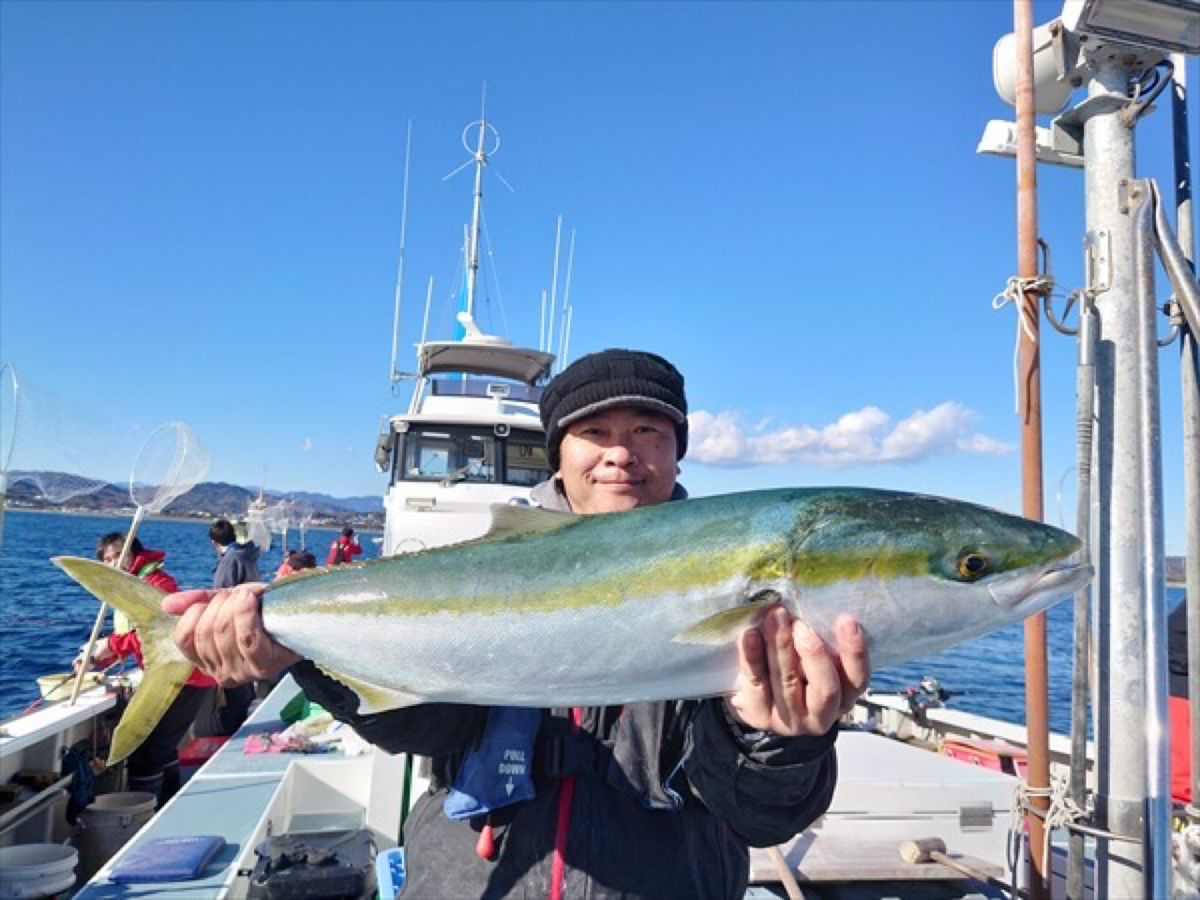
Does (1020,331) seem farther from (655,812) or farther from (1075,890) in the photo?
(655,812)

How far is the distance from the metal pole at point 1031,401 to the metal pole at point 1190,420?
2.00ft

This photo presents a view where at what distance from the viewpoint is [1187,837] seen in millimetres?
3912

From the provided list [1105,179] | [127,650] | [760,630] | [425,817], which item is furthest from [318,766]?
[1105,179]

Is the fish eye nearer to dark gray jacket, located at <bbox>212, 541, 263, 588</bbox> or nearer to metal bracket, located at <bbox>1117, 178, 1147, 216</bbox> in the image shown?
metal bracket, located at <bbox>1117, 178, 1147, 216</bbox>

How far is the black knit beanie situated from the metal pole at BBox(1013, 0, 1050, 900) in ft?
6.85

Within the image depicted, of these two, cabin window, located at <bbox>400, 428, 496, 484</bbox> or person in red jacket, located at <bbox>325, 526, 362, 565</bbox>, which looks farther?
person in red jacket, located at <bbox>325, 526, 362, 565</bbox>

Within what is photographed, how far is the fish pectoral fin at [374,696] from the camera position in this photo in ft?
8.58

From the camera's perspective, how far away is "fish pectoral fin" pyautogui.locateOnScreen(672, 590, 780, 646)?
233 centimetres

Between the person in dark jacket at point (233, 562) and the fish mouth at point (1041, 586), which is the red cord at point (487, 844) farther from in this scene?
the person in dark jacket at point (233, 562)

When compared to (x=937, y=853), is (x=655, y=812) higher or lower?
higher

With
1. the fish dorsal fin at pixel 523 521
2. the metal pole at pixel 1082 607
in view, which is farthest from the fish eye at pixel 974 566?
the metal pole at pixel 1082 607

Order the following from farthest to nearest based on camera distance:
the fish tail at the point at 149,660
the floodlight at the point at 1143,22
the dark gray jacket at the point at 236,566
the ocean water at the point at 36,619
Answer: the ocean water at the point at 36,619 → the dark gray jacket at the point at 236,566 → the floodlight at the point at 1143,22 → the fish tail at the point at 149,660

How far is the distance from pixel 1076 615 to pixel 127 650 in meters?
10.5

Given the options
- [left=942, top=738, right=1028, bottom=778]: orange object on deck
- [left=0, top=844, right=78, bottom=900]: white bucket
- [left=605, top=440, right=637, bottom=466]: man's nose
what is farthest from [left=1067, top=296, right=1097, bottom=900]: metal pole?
[left=0, top=844, right=78, bottom=900]: white bucket
